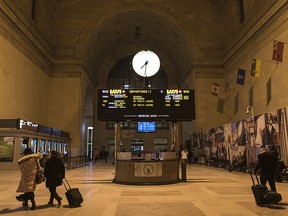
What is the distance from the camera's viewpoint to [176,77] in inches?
1571

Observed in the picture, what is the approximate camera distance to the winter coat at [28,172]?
7363 millimetres

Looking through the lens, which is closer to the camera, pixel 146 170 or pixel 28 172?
pixel 28 172

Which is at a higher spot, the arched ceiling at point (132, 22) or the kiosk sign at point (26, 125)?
the arched ceiling at point (132, 22)

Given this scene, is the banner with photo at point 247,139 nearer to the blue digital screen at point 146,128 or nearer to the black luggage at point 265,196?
the black luggage at point 265,196

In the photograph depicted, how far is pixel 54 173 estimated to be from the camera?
786 cm

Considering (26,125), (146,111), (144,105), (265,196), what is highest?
(144,105)

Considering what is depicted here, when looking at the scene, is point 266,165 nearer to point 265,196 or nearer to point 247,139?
point 265,196

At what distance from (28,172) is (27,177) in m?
0.13

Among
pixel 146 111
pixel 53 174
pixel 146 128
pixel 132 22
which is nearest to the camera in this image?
pixel 53 174

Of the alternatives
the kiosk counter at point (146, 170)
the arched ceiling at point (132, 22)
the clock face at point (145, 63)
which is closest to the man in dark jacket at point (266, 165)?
the kiosk counter at point (146, 170)

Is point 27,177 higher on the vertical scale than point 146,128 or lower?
lower

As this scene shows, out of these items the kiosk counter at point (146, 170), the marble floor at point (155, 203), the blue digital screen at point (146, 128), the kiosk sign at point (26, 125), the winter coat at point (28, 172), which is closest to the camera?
the marble floor at point (155, 203)

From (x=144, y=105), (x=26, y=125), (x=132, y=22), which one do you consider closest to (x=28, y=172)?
(x=144, y=105)

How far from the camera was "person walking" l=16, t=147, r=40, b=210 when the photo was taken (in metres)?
7.37
